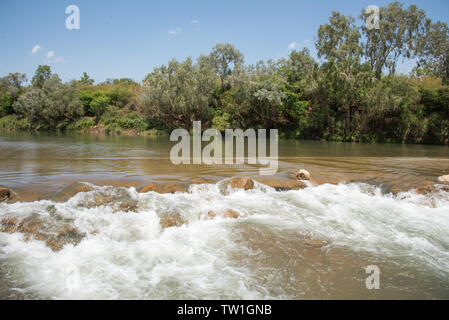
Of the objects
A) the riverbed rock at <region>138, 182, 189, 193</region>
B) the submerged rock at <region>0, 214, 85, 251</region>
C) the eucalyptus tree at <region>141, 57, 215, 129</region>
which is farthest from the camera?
the eucalyptus tree at <region>141, 57, 215, 129</region>

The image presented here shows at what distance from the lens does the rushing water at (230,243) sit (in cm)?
389

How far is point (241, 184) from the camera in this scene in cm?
786

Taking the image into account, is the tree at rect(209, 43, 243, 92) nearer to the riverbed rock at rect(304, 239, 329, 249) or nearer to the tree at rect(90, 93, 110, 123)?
the tree at rect(90, 93, 110, 123)

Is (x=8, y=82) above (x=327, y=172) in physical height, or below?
above

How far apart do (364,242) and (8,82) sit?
64140 millimetres

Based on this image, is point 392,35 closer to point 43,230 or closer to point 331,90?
point 331,90

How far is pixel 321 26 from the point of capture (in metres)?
27.5

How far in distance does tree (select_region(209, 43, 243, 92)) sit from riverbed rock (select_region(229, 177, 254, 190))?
Answer: 100ft

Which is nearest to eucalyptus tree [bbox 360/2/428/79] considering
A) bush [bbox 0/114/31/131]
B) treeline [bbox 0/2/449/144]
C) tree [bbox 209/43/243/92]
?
treeline [bbox 0/2/449/144]

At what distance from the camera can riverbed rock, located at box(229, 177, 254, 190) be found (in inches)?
309

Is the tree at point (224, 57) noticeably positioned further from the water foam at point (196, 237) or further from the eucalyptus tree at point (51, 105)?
the water foam at point (196, 237)

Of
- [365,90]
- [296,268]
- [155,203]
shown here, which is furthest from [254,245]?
[365,90]

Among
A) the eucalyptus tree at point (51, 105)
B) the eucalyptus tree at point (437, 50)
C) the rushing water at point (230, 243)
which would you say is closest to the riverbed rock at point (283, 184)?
the rushing water at point (230, 243)

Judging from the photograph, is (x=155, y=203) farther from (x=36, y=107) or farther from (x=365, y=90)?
(x=36, y=107)
